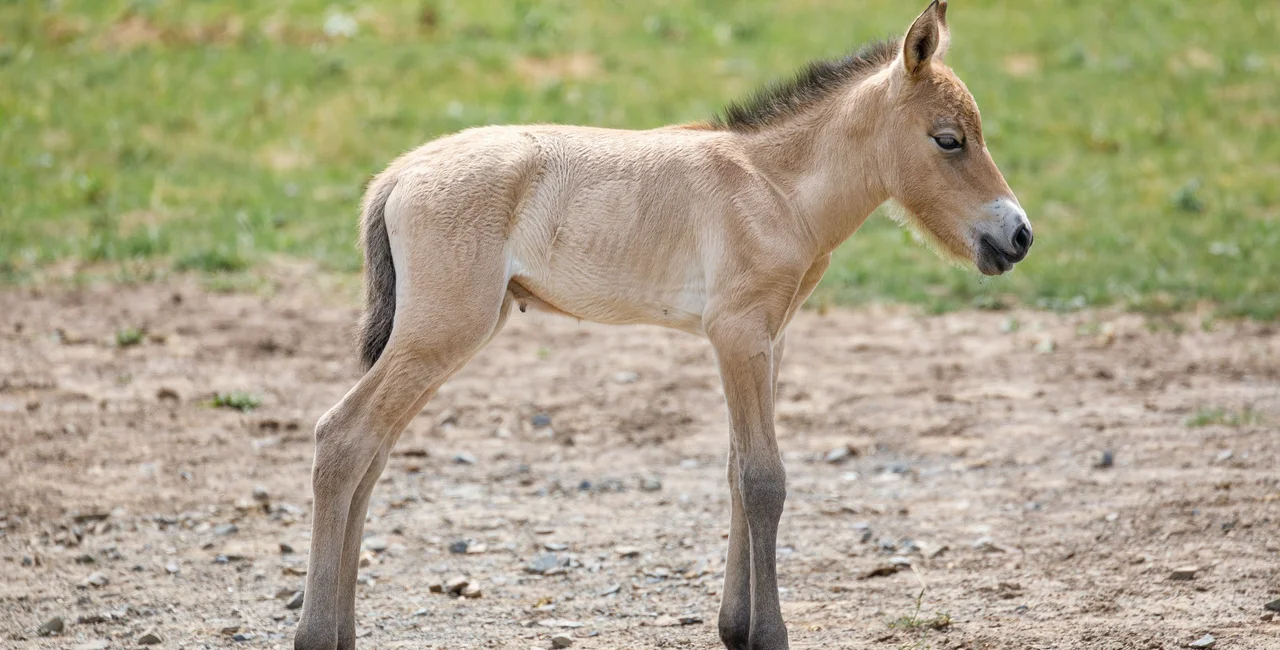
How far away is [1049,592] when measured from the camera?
5.81 meters

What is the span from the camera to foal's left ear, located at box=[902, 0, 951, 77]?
16.1 ft

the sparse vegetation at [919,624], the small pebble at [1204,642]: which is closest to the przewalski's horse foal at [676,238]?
the sparse vegetation at [919,624]

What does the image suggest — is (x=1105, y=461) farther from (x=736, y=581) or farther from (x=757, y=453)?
(x=757, y=453)

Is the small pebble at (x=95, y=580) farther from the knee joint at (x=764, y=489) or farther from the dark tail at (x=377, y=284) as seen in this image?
the knee joint at (x=764, y=489)

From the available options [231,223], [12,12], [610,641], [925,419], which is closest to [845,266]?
[925,419]

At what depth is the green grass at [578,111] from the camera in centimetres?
1130

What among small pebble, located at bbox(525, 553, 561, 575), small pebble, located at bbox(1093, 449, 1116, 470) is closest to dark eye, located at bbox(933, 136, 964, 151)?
small pebble, located at bbox(525, 553, 561, 575)

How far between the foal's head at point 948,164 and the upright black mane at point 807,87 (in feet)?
0.93

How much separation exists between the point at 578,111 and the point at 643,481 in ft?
25.3

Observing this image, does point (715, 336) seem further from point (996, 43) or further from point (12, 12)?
point (12, 12)

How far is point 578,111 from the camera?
1438cm

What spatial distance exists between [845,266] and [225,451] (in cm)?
591

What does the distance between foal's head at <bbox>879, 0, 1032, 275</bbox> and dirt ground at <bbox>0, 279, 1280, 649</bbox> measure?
5.42 ft

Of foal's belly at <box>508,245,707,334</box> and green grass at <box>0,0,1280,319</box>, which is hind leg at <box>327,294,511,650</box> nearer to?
foal's belly at <box>508,245,707,334</box>
